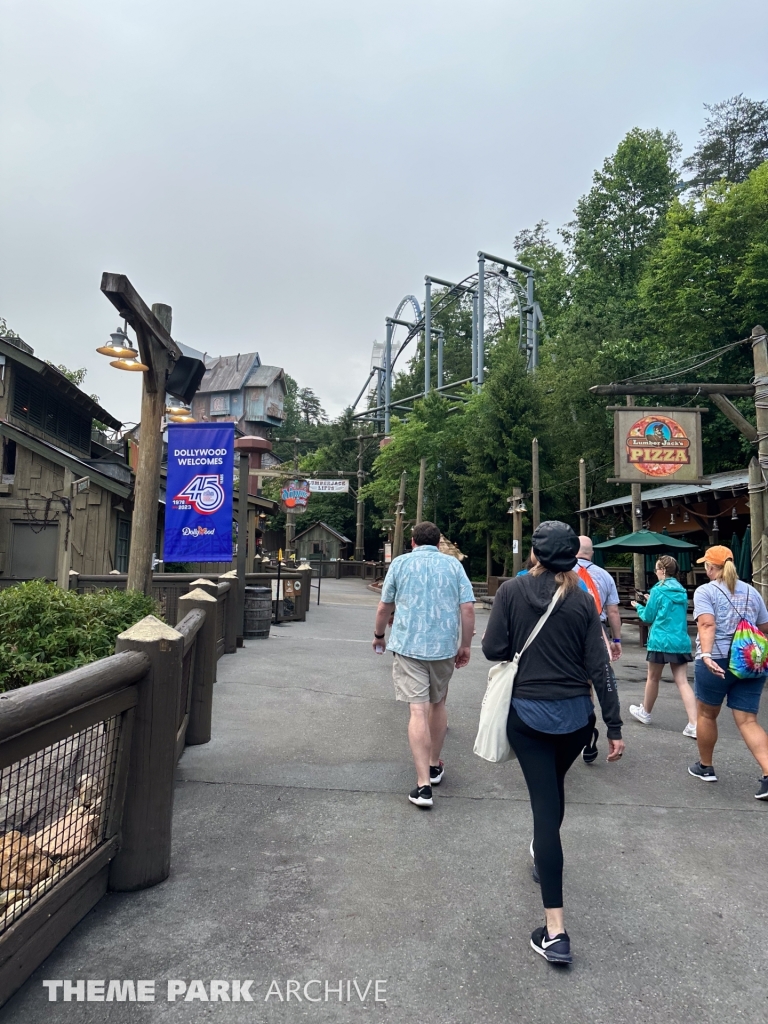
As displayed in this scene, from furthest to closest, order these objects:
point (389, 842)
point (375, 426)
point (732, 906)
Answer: point (375, 426) → point (389, 842) → point (732, 906)

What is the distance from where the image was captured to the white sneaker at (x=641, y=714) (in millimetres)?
7062

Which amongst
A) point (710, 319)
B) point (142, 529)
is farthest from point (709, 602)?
point (710, 319)

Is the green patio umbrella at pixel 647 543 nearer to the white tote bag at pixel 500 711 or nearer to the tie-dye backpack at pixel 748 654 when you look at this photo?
the tie-dye backpack at pixel 748 654

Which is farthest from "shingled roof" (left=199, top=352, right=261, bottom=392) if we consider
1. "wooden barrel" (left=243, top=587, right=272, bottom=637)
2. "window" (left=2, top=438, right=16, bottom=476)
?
"wooden barrel" (left=243, top=587, right=272, bottom=637)

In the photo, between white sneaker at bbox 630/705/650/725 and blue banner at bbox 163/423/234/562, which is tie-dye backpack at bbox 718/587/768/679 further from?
blue banner at bbox 163/423/234/562

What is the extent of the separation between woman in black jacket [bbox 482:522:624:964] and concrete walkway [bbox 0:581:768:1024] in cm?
39

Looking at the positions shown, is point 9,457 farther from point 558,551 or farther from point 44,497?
point 558,551

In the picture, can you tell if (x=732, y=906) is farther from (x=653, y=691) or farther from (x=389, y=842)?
(x=653, y=691)

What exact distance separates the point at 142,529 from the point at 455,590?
12.0ft

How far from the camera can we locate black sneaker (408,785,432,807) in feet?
14.3

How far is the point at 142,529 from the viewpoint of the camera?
22.8 ft

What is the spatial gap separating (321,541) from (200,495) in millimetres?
48870

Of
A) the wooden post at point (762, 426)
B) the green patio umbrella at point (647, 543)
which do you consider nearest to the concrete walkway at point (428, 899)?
the wooden post at point (762, 426)

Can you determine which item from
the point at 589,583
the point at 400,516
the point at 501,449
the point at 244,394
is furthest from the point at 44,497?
the point at 244,394
